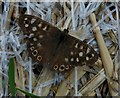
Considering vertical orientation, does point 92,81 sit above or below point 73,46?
below

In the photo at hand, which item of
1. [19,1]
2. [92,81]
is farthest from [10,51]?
[92,81]

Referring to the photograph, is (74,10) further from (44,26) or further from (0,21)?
(0,21)

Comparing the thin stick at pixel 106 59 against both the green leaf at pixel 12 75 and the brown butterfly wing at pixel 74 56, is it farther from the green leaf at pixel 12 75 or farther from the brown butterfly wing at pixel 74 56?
the green leaf at pixel 12 75

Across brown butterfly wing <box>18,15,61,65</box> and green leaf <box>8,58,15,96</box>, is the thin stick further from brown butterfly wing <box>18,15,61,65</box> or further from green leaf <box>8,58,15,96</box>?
green leaf <box>8,58,15,96</box>

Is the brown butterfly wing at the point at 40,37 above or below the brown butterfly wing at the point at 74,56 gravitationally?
above

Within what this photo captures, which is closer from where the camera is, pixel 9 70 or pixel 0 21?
pixel 9 70

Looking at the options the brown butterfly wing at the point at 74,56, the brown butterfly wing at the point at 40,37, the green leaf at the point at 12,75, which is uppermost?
the brown butterfly wing at the point at 40,37

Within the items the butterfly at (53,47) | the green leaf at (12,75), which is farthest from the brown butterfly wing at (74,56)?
the green leaf at (12,75)

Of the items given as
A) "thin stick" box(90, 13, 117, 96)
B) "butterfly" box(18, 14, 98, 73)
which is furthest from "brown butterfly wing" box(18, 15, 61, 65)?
"thin stick" box(90, 13, 117, 96)
